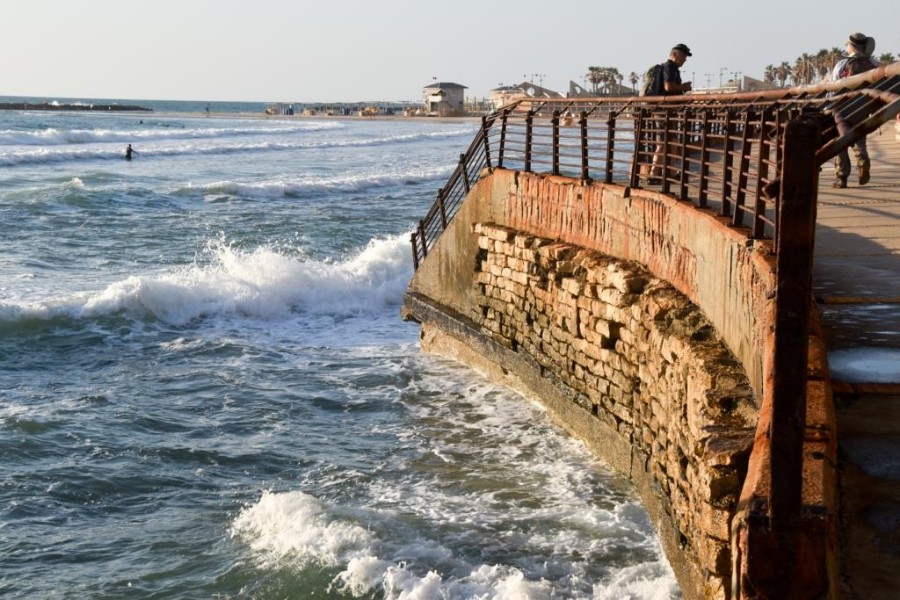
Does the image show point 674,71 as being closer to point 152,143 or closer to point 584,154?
point 584,154

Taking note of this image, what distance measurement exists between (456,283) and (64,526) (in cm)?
664

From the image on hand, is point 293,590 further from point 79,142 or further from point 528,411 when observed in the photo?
point 79,142

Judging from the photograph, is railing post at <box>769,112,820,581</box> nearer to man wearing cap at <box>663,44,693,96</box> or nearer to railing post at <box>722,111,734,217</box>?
railing post at <box>722,111,734,217</box>

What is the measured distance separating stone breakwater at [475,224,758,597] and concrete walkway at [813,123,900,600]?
1.92ft

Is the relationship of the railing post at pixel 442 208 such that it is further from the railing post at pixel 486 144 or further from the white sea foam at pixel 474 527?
the white sea foam at pixel 474 527

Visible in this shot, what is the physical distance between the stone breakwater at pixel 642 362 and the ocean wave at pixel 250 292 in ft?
20.9

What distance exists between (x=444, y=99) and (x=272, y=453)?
12962 cm

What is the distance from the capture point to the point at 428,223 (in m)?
16.8

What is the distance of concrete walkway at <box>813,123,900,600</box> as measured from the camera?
4422 mm

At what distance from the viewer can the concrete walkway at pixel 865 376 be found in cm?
442

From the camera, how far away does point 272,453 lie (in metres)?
11.0

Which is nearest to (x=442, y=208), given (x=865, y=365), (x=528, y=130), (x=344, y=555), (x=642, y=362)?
(x=528, y=130)

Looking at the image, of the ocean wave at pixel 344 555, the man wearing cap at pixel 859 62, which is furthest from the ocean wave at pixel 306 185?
the ocean wave at pixel 344 555

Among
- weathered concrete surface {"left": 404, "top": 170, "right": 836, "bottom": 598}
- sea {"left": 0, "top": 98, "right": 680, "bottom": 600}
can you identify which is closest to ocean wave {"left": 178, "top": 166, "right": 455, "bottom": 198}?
sea {"left": 0, "top": 98, "right": 680, "bottom": 600}
